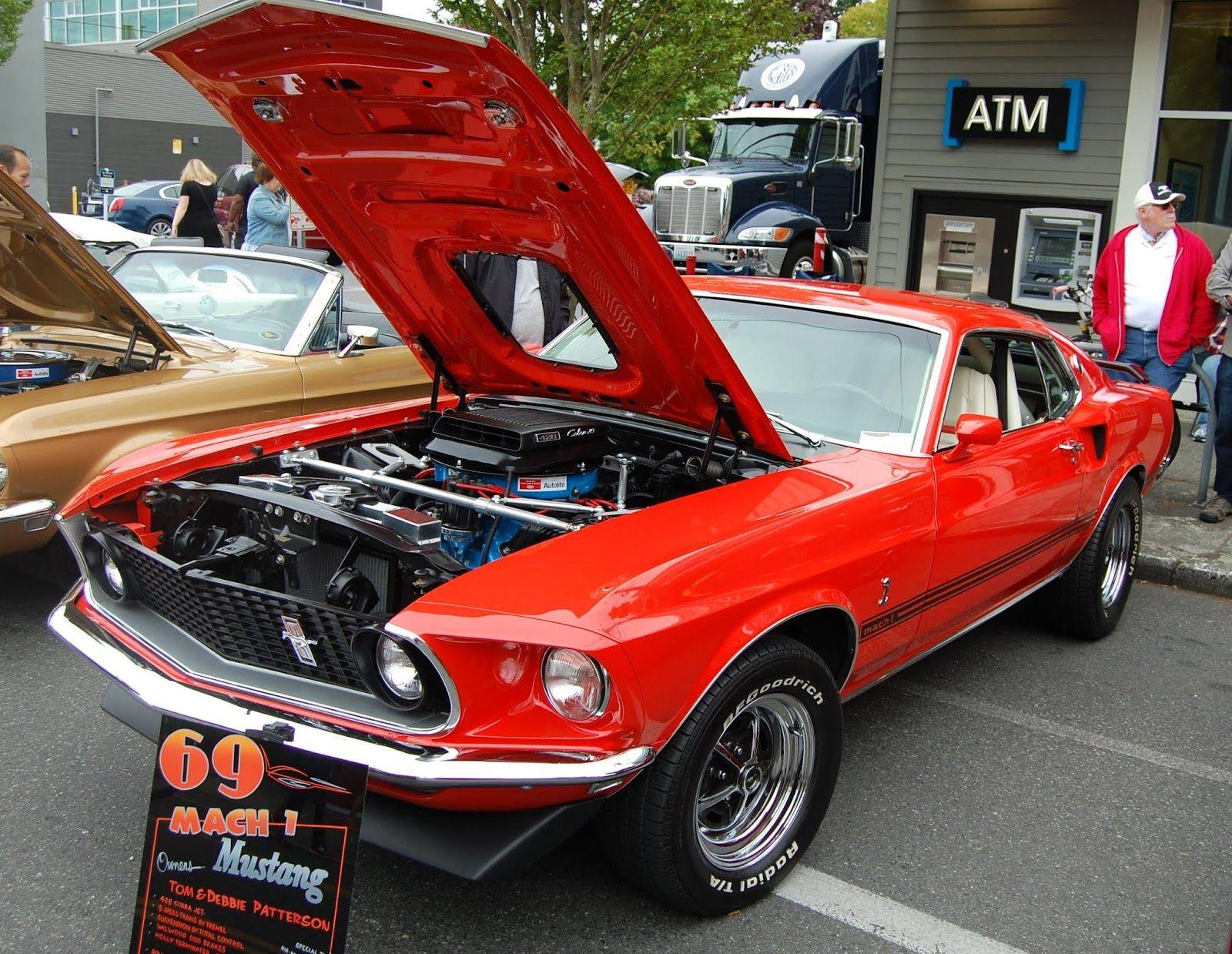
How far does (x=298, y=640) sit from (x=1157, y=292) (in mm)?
5831

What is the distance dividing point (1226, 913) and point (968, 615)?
47.3 inches

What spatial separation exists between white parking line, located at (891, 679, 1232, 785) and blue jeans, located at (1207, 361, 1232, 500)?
324cm

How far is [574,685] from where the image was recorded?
8.04ft

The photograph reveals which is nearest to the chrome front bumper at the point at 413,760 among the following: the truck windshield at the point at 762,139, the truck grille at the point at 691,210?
the truck grille at the point at 691,210

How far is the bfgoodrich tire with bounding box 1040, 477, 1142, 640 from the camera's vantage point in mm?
4832

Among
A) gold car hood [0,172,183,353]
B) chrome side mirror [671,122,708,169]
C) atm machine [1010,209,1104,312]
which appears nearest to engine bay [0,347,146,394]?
gold car hood [0,172,183,353]

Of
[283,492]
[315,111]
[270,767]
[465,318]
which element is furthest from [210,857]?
[465,318]

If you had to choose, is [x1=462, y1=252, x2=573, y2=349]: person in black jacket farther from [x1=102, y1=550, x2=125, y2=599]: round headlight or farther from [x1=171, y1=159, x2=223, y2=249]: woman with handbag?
[x1=171, y1=159, x2=223, y2=249]: woman with handbag

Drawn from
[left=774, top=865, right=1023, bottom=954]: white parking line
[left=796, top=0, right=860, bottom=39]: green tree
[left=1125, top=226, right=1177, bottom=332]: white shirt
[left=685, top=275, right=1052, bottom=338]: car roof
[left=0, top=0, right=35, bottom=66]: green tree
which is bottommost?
[left=774, top=865, right=1023, bottom=954]: white parking line

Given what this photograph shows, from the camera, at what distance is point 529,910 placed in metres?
2.90

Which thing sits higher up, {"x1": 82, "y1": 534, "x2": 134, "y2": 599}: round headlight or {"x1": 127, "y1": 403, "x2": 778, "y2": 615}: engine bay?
{"x1": 127, "y1": 403, "x2": 778, "y2": 615}: engine bay

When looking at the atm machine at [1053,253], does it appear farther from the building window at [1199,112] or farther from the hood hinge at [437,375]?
the hood hinge at [437,375]

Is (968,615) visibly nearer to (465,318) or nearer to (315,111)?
(465,318)

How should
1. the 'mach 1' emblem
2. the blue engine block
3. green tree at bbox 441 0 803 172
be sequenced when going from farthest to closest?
the 'mach 1' emblem, green tree at bbox 441 0 803 172, the blue engine block
